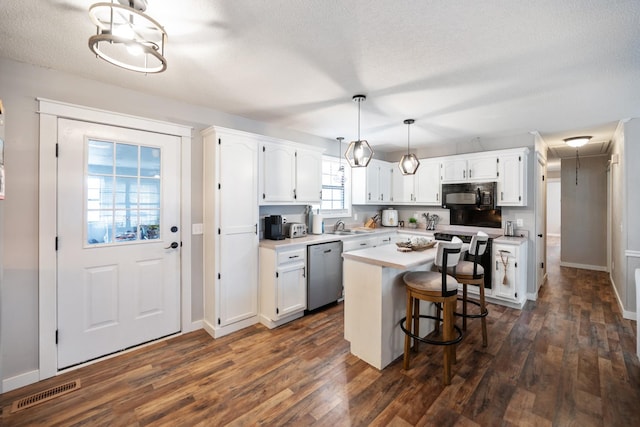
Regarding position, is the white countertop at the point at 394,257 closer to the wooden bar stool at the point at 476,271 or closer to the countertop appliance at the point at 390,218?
the wooden bar stool at the point at 476,271

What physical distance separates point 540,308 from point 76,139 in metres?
5.57

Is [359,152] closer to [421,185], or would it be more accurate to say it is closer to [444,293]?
[444,293]

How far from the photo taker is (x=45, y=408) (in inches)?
76.5

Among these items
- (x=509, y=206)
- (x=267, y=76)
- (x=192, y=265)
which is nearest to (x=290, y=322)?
(x=192, y=265)

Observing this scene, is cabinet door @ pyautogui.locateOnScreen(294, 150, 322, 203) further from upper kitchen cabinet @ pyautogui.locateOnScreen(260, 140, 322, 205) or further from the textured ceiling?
the textured ceiling

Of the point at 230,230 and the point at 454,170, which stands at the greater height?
the point at 454,170

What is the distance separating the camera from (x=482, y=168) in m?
4.32

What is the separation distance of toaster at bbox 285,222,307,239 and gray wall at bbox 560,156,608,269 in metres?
6.13

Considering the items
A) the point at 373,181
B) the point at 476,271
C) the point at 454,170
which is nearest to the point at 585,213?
the point at 454,170

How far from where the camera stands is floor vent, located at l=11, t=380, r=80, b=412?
1.97 meters

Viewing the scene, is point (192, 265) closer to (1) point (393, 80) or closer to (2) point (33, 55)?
(2) point (33, 55)

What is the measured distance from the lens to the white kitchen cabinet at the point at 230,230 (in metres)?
2.97

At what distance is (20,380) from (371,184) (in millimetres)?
4700

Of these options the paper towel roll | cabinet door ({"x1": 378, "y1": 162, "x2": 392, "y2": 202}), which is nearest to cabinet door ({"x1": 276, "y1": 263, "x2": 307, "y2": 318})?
the paper towel roll
